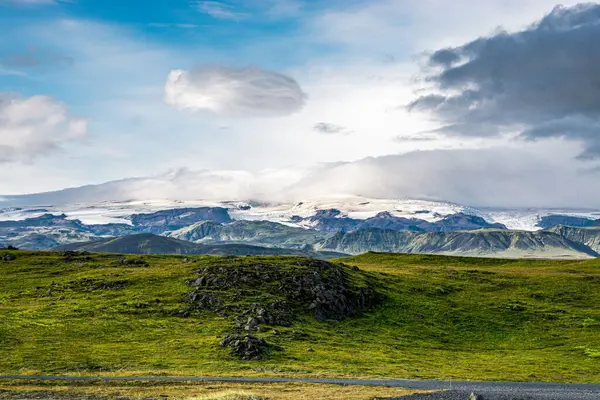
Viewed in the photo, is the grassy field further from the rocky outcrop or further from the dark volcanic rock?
the rocky outcrop

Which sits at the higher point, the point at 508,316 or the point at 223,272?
the point at 223,272

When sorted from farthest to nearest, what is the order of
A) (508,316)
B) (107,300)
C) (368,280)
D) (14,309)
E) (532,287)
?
(532,287) < (368,280) < (508,316) < (107,300) < (14,309)

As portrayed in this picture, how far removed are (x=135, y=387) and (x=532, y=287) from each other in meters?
142

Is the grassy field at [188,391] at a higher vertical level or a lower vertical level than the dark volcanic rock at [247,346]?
higher

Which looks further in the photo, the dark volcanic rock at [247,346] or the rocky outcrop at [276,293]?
the rocky outcrop at [276,293]

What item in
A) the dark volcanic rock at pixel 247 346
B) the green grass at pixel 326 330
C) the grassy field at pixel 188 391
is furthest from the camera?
the dark volcanic rock at pixel 247 346

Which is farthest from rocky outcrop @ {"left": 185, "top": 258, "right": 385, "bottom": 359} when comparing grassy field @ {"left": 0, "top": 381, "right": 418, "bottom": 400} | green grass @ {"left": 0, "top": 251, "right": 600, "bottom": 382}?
grassy field @ {"left": 0, "top": 381, "right": 418, "bottom": 400}

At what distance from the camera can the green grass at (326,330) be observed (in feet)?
285

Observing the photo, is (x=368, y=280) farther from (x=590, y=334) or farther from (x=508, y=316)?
(x=590, y=334)

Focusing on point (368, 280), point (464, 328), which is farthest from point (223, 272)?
point (464, 328)

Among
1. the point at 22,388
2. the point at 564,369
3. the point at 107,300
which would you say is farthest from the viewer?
the point at 107,300

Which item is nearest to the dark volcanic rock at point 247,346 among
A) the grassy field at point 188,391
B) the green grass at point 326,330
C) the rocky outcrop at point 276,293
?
the green grass at point 326,330

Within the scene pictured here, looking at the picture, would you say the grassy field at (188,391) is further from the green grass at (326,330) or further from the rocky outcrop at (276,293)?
the rocky outcrop at (276,293)

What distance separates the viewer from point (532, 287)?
570 ft
